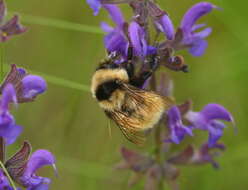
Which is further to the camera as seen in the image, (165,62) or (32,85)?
(165,62)

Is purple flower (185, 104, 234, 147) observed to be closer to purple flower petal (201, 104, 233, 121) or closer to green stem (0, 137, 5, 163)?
purple flower petal (201, 104, 233, 121)

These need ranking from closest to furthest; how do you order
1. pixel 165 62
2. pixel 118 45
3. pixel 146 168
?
1. pixel 118 45
2. pixel 165 62
3. pixel 146 168

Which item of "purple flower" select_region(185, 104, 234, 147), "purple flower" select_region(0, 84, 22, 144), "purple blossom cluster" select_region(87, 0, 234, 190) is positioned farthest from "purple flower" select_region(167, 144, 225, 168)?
"purple flower" select_region(0, 84, 22, 144)

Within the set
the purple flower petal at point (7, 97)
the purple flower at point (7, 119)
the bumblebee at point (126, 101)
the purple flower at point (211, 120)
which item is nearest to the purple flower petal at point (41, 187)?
the purple flower at point (7, 119)

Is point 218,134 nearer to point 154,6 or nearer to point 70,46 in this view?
point 154,6

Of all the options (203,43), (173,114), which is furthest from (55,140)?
(203,43)

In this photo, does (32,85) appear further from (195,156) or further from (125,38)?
(195,156)

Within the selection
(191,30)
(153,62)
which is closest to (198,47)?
(191,30)
